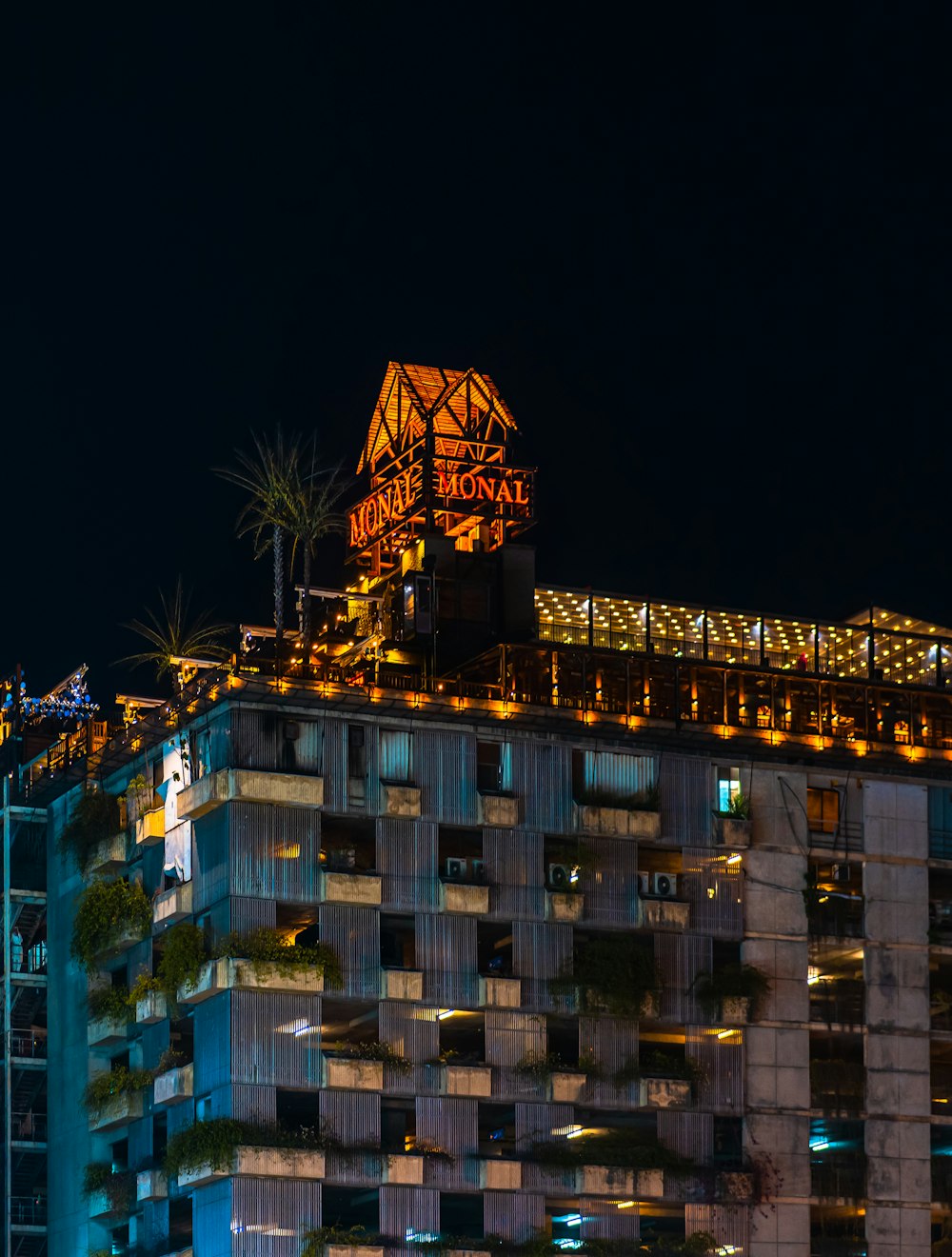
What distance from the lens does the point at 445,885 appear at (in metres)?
108

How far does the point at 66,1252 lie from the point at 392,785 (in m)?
25.5

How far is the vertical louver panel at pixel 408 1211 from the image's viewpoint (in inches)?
4065

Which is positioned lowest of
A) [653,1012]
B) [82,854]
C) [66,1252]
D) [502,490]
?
[66,1252]

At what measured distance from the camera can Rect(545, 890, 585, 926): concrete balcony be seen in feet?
358

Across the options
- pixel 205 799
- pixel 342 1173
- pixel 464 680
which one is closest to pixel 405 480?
pixel 464 680

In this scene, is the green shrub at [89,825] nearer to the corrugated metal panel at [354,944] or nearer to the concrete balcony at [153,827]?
the concrete balcony at [153,827]

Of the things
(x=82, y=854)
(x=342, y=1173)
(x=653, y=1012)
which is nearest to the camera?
(x=342, y=1173)

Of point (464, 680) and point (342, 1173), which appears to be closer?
point (342, 1173)

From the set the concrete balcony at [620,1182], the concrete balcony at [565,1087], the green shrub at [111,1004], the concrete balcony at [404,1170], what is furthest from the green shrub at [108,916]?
the concrete balcony at [620,1182]

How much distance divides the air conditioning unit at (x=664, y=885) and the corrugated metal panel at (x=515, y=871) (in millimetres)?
5485

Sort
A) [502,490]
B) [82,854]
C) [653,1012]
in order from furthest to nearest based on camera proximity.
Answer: [502,490] → [82,854] → [653,1012]

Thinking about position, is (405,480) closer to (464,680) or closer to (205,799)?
(464,680)

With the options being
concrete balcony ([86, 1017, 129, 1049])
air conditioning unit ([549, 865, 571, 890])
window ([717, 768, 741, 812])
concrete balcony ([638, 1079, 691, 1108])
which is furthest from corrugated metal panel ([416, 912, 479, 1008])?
concrete balcony ([86, 1017, 129, 1049])

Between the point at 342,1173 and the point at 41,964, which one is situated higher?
the point at 41,964
